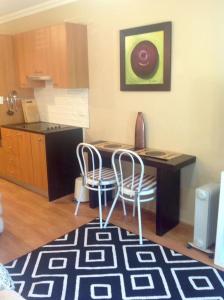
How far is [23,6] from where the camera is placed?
13.2ft

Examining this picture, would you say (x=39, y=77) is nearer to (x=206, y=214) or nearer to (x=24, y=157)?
(x=24, y=157)

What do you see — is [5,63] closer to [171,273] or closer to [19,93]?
[19,93]

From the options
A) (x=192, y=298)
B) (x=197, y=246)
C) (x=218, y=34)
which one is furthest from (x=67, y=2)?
(x=192, y=298)

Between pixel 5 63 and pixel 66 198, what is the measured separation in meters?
2.10

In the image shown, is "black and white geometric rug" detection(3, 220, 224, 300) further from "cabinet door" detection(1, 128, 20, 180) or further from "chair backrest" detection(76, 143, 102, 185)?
"cabinet door" detection(1, 128, 20, 180)

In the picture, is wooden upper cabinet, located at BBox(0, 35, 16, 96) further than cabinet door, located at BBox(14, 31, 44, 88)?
Yes

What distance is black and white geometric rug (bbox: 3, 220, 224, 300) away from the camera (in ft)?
6.68

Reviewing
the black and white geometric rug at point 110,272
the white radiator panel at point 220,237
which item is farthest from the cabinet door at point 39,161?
the white radiator panel at point 220,237

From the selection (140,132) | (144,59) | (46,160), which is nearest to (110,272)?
(140,132)

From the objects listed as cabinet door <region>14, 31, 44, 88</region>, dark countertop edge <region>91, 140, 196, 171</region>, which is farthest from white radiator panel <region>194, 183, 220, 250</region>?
cabinet door <region>14, 31, 44, 88</region>

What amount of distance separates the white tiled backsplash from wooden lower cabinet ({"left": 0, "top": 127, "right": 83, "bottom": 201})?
0.21 metres

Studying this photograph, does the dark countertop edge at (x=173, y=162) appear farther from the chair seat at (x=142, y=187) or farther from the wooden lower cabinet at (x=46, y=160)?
the wooden lower cabinet at (x=46, y=160)

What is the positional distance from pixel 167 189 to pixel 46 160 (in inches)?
60.3

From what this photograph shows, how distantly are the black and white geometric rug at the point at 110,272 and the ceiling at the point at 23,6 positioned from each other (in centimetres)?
289
